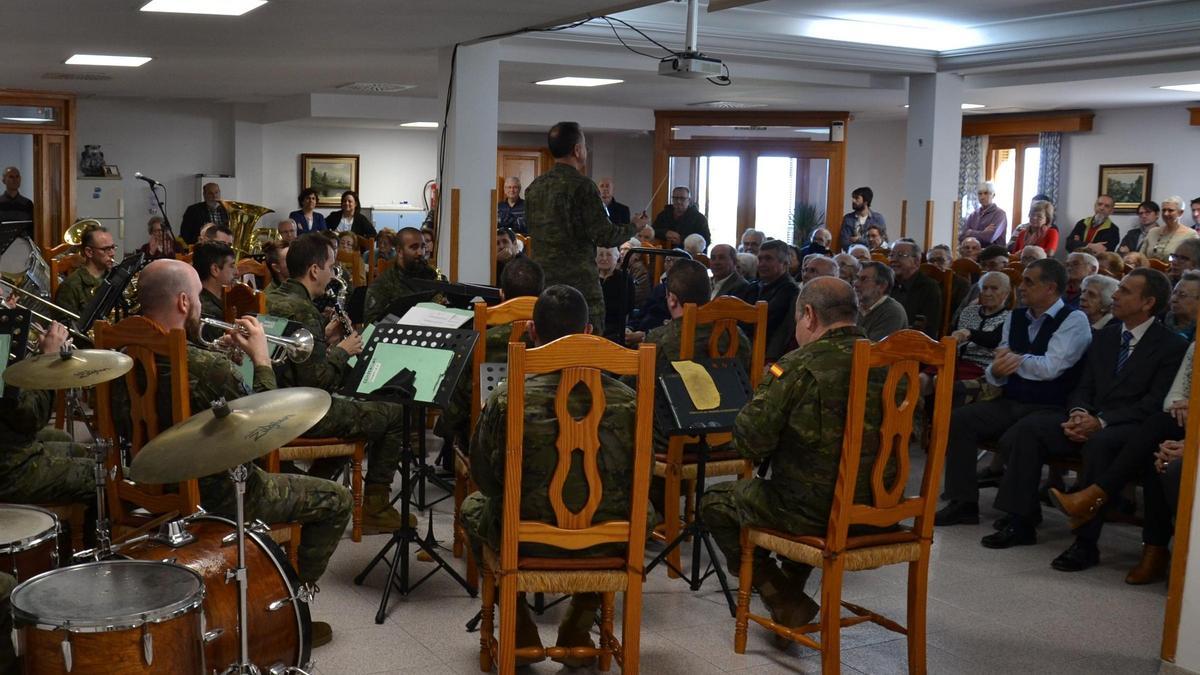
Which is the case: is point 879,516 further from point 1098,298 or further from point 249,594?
point 1098,298

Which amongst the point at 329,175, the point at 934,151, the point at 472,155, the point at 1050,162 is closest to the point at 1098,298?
the point at 472,155

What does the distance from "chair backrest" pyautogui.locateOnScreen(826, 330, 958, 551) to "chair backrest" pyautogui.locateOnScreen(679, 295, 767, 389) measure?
858 mm

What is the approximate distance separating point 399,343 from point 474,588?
35.8 inches

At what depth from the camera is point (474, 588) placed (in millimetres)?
3971

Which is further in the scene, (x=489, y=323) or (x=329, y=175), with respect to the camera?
(x=329, y=175)

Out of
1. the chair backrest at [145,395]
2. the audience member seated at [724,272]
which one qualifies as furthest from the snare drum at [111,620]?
the audience member seated at [724,272]

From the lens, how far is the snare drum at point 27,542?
283cm

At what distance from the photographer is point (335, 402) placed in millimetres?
4438

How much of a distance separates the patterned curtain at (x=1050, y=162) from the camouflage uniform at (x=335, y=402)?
1132cm

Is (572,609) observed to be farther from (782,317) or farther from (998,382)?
(782,317)

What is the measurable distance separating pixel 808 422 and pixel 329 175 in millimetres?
12271

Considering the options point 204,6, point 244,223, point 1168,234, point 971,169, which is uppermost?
point 204,6

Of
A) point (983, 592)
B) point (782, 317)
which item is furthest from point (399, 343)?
point (782, 317)

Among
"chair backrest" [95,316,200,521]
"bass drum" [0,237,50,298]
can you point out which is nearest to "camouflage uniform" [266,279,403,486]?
"chair backrest" [95,316,200,521]
